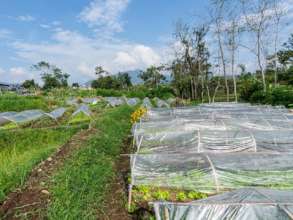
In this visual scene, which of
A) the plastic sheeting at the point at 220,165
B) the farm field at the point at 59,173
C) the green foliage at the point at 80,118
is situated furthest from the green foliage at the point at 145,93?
the plastic sheeting at the point at 220,165

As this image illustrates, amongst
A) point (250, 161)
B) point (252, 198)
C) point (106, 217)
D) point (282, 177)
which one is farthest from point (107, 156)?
point (252, 198)

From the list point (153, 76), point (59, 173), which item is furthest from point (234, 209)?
point (153, 76)

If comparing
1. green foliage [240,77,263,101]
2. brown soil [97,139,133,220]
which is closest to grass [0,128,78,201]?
brown soil [97,139,133,220]

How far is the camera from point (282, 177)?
398 centimetres

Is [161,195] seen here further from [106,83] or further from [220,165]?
[106,83]

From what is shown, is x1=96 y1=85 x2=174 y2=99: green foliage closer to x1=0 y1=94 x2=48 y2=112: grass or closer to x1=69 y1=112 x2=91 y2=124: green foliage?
x1=0 y1=94 x2=48 y2=112: grass

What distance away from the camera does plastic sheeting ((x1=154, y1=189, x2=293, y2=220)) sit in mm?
2387

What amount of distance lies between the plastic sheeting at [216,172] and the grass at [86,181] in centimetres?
63

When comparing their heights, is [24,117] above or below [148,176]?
above

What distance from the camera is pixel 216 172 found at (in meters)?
4.00

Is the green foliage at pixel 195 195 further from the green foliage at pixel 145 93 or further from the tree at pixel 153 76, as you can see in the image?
the tree at pixel 153 76

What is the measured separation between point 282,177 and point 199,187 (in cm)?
116

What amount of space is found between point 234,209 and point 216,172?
1581 millimetres

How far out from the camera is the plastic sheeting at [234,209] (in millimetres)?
2387
